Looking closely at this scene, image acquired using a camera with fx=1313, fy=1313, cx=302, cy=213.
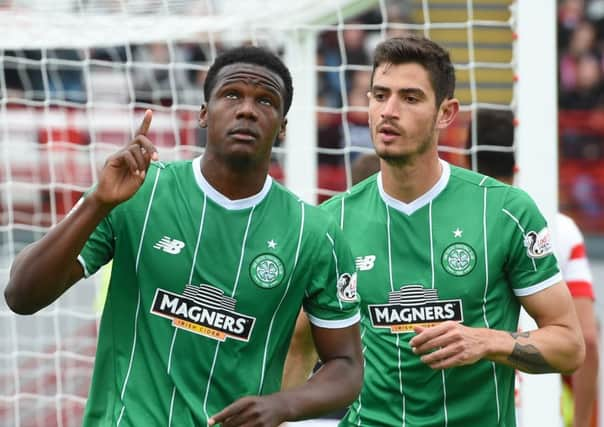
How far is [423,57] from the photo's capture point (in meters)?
4.29

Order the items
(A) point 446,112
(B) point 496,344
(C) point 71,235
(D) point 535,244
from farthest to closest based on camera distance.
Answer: (A) point 446,112, (D) point 535,244, (B) point 496,344, (C) point 71,235

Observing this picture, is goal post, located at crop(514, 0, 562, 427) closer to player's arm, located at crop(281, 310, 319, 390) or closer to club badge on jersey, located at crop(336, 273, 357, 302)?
player's arm, located at crop(281, 310, 319, 390)

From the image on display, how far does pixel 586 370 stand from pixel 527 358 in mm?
1786

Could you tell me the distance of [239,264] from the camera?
368cm

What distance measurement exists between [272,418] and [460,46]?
9.60 meters

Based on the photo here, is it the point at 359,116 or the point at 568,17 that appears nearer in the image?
the point at 359,116

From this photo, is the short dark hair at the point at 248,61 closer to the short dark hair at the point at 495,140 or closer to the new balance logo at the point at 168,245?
the new balance logo at the point at 168,245

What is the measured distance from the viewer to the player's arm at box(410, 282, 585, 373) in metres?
3.88

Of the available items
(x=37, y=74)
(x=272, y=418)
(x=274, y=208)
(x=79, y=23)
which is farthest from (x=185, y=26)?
(x=37, y=74)

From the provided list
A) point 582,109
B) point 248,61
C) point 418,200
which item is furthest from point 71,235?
A: point 582,109

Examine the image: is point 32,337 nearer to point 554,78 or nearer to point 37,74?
point 37,74

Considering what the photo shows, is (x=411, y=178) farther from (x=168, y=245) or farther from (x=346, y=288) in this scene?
(x=168, y=245)

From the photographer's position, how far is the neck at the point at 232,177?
3670 mm

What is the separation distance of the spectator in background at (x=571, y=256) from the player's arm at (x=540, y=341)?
134 cm
